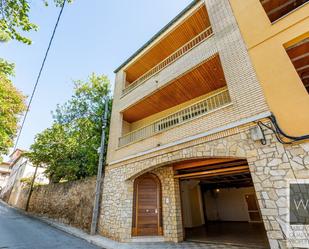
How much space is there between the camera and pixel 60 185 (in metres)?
13.3

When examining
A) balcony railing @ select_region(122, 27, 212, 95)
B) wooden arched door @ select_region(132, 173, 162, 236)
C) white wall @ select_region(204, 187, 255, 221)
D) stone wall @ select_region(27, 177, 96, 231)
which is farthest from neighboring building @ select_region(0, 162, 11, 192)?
white wall @ select_region(204, 187, 255, 221)

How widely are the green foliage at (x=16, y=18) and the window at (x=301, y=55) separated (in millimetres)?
7781

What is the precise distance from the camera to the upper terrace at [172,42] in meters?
8.04

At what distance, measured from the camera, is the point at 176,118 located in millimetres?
8031

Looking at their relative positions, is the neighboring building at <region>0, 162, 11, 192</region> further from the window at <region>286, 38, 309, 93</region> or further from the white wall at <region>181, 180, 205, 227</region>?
the window at <region>286, 38, 309, 93</region>

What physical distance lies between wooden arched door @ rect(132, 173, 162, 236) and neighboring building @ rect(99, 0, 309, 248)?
0.04 m

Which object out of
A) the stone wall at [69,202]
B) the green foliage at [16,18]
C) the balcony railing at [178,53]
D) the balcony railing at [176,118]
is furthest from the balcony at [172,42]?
the stone wall at [69,202]

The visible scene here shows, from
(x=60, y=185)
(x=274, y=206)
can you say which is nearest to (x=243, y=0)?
(x=274, y=206)

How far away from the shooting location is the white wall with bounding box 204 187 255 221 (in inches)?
536

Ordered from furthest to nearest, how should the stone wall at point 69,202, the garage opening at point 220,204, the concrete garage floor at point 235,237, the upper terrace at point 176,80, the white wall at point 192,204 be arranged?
the white wall at point 192,204, the garage opening at point 220,204, the stone wall at point 69,202, the upper terrace at point 176,80, the concrete garage floor at point 235,237

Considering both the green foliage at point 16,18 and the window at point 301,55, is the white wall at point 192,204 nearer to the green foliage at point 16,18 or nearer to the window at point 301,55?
the window at point 301,55

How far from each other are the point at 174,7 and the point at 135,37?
2.89m

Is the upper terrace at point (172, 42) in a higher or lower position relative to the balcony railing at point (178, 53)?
higher

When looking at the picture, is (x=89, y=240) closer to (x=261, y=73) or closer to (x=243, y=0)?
(x=261, y=73)
